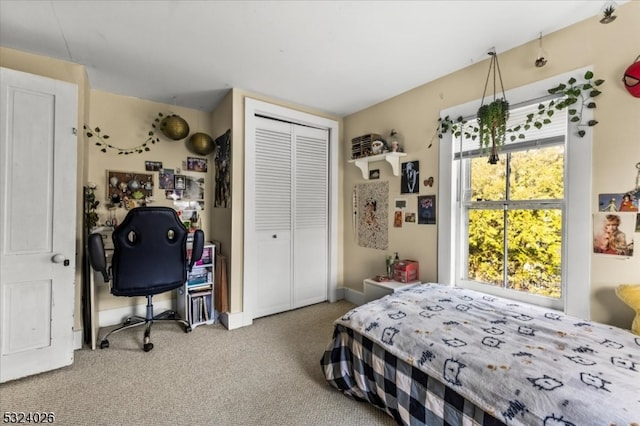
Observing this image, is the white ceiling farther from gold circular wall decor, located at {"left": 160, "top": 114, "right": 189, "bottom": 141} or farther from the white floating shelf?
the white floating shelf

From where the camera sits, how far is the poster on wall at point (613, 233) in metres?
1.62

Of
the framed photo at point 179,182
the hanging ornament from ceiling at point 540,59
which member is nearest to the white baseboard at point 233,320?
the framed photo at point 179,182

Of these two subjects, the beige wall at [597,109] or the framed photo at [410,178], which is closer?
the beige wall at [597,109]

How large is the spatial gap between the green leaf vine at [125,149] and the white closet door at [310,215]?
154cm

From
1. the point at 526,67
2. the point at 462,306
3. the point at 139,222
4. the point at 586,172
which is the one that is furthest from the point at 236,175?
the point at 586,172

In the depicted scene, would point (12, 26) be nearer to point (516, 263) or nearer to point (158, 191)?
point (158, 191)

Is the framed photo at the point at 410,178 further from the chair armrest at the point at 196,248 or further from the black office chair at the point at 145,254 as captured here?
the black office chair at the point at 145,254

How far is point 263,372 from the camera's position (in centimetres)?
204

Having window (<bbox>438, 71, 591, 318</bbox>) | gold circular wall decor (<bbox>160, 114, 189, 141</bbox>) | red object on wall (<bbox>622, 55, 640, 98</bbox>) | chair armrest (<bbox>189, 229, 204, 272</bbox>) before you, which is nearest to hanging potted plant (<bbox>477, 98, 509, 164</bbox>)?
window (<bbox>438, 71, 591, 318</bbox>)

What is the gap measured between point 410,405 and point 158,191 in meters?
3.10

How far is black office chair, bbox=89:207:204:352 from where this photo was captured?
229cm

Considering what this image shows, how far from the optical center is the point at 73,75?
7.56ft

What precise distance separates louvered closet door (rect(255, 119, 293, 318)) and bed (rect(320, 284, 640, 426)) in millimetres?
1392

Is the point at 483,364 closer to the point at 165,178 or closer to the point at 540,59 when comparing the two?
the point at 540,59
